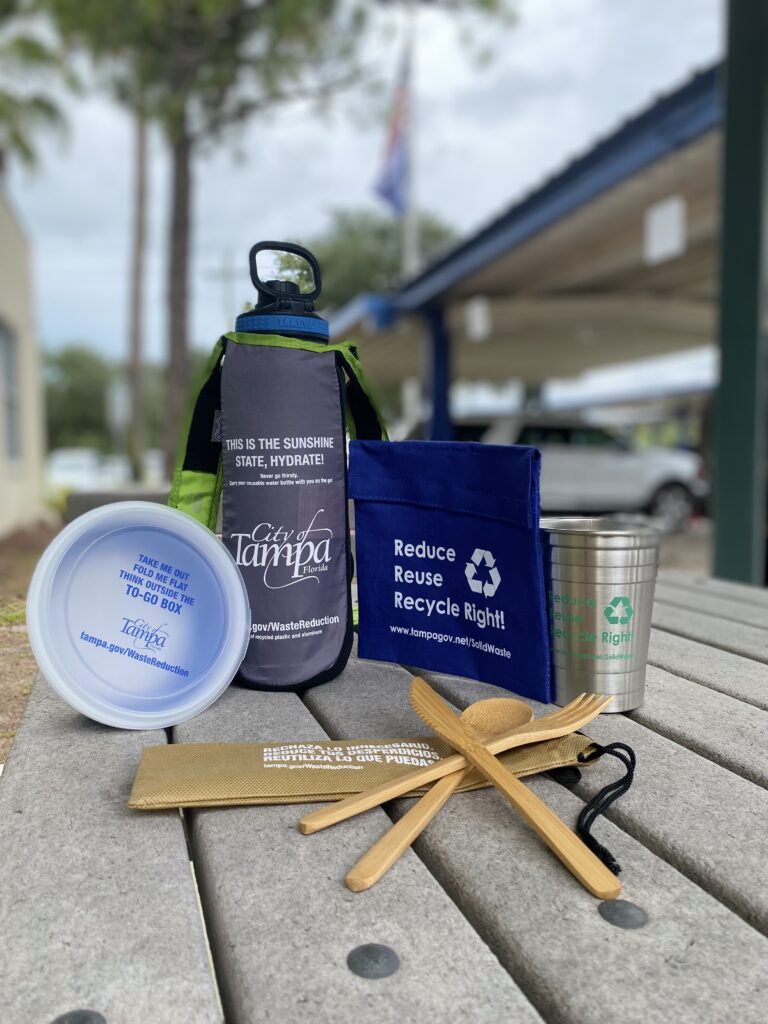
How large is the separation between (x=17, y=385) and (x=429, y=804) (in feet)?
47.2

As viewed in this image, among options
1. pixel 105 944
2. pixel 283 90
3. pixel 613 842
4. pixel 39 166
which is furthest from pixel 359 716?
pixel 39 166

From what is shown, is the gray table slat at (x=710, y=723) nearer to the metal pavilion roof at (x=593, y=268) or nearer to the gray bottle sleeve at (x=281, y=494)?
the gray bottle sleeve at (x=281, y=494)

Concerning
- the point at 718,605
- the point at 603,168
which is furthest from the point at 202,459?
the point at 603,168

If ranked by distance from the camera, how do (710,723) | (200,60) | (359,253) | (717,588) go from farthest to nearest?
1. (359,253)
2. (200,60)
3. (717,588)
4. (710,723)

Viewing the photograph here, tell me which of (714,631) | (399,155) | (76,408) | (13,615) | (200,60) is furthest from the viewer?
(76,408)

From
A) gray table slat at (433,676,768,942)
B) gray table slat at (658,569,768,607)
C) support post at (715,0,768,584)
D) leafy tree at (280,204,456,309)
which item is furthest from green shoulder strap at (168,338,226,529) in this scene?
leafy tree at (280,204,456,309)

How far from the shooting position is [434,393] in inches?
497

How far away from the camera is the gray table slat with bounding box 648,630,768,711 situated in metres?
1.68

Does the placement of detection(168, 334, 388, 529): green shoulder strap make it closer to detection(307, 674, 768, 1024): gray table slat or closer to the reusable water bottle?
the reusable water bottle

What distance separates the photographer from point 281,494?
65.2 inches

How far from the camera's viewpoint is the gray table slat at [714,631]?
6.63 ft

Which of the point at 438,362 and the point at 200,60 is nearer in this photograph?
the point at 200,60

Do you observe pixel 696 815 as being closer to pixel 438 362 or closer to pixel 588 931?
pixel 588 931

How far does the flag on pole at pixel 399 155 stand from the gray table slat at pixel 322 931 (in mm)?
14941
